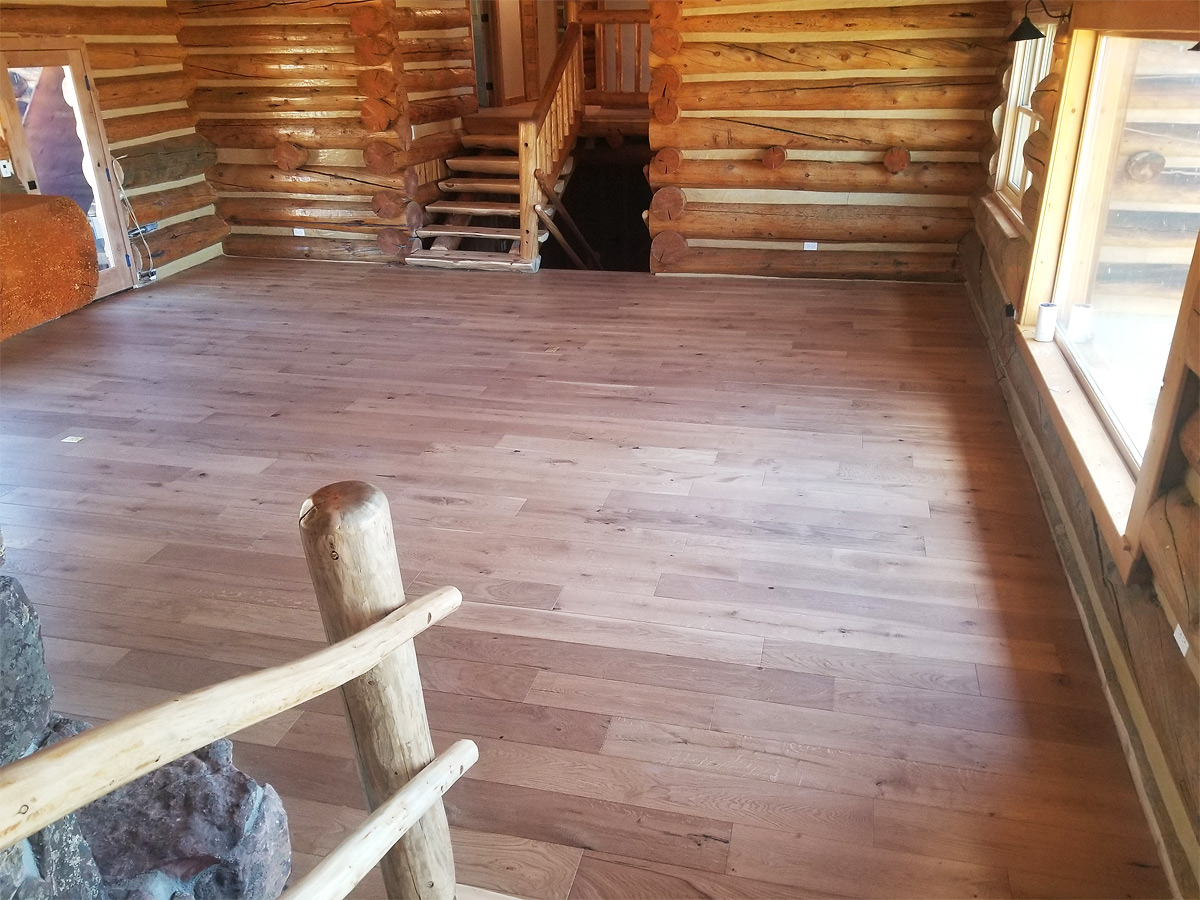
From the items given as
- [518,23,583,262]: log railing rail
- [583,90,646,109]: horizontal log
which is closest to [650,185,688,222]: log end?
[518,23,583,262]: log railing rail

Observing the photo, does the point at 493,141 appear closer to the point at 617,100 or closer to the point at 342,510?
the point at 617,100

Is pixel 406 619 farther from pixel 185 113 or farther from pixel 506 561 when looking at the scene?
pixel 185 113

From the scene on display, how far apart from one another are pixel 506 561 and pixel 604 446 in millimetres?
1132

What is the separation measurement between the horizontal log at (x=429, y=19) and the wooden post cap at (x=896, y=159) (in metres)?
4.38

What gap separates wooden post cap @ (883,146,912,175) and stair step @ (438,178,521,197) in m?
3.20

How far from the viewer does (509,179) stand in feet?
28.3

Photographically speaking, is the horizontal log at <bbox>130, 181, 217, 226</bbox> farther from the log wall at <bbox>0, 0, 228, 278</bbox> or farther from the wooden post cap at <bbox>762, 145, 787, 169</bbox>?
the wooden post cap at <bbox>762, 145, 787, 169</bbox>

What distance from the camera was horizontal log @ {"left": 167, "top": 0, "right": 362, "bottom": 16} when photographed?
25.3ft

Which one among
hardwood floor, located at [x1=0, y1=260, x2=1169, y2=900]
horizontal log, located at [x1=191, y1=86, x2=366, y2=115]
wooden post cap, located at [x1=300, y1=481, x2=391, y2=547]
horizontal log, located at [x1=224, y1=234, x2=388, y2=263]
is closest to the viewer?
wooden post cap, located at [x1=300, y1=481, x2=391, y2=547]

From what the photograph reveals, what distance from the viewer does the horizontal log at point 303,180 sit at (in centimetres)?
818

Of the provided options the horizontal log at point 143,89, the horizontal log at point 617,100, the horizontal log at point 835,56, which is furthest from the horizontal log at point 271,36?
the horizontal log at point 617,100

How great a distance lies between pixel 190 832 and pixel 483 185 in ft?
24.5

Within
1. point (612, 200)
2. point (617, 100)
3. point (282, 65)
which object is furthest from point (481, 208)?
point (617, 100)

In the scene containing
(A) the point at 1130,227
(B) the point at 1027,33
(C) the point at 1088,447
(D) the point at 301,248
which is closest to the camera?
(C) the point at 1088,447
